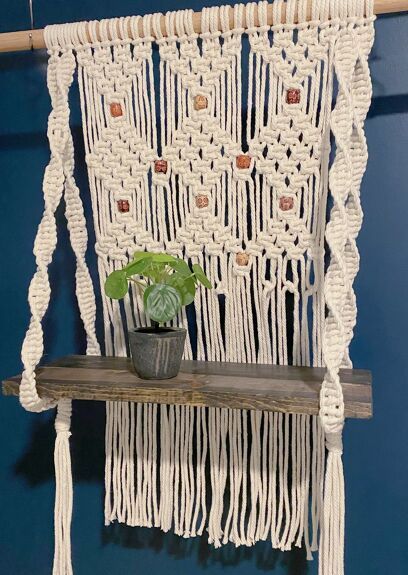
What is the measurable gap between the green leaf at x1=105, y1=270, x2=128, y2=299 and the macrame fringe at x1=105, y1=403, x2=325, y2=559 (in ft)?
0.84

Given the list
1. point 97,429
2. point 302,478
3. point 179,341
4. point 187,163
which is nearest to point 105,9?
point 187,163

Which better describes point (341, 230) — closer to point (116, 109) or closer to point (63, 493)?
point (116, 109)

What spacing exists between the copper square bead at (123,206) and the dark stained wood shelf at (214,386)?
0.84 ft

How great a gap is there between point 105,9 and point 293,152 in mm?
476

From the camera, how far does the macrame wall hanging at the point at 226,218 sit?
35.3 inches

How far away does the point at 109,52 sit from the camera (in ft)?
3.31

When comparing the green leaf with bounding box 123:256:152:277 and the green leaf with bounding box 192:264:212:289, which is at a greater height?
the green leaf with bounding box 123:256:152:277

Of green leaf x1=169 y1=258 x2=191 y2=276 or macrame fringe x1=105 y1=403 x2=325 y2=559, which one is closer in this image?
green leaf x1=169 y1=258 x2=191 y2=276

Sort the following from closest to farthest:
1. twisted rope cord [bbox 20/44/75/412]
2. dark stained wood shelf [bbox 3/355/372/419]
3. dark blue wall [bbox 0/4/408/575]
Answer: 1. dark stained wood shelf [bbox 3/355/372/419]
2. twisted rope cord [bbox 20/44/75/412]
3. dark blue wall [bbox 0/4/408/575]

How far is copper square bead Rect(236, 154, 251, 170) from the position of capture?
3.19 feet

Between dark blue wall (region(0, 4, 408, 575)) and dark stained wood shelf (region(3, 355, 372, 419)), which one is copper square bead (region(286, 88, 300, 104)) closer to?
dark blue wall (region(0, 4, 408, 575))

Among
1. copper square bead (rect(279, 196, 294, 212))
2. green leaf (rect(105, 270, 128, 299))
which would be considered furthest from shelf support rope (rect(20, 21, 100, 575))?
copper square bead (rect(279, 196, 294, 212))

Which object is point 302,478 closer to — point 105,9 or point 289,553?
point 289,553

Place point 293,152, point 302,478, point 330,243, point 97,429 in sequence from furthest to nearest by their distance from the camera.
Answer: point 97,429 < point 302,478 < point 293,152 < point 330,243
